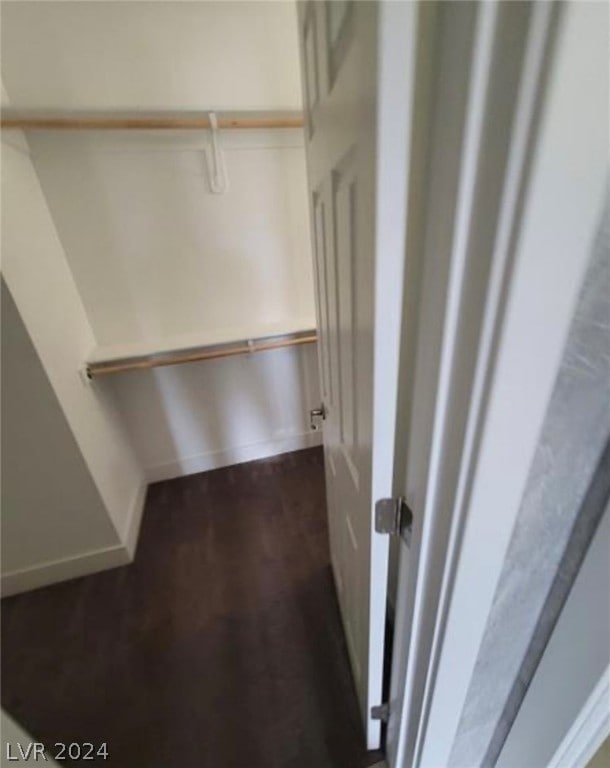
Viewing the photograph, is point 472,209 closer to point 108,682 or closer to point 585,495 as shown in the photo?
point 585,495

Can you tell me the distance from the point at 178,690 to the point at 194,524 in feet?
2.46

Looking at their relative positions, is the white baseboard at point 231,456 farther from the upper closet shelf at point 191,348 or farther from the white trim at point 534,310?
the white trim at point 534,310

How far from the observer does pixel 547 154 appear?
265 mm

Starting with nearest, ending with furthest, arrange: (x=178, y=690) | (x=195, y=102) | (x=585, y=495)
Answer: (x=585, y=495), (x=178, y=690), (x=195, y=102)

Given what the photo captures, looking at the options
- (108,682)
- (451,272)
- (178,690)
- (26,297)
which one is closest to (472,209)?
(451,272)

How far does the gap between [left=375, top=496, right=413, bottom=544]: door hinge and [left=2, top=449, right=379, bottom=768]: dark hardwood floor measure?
94 centimetres

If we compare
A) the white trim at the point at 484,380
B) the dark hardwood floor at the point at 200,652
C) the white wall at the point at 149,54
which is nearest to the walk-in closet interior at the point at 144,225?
the white wall at the point at 149,54

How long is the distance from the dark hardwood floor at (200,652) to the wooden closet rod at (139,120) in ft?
6.05

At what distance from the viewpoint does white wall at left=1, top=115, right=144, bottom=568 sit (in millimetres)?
1229

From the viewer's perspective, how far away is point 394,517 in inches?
23.2

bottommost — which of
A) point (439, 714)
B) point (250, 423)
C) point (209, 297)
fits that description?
point (250, 423)

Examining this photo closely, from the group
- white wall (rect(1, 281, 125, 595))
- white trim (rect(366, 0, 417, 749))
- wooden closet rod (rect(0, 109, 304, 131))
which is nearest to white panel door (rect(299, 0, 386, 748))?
white trim (rect(366, 0, 417, 749))

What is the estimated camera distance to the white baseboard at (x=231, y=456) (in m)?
2.17

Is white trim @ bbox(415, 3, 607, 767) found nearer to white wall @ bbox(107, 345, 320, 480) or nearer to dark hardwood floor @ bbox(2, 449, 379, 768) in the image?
dark hardwood floor @ bbox(2, 449, 379, 768)
